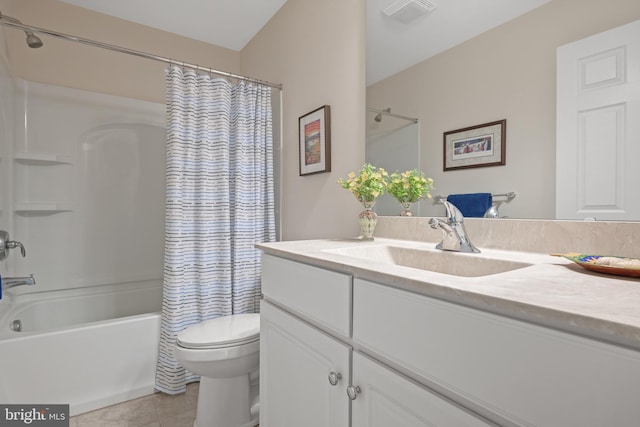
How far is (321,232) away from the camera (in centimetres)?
189

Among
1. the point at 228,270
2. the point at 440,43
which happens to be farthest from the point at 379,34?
the point at 228,270

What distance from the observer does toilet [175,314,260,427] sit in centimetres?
139

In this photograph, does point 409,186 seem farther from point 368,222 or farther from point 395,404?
point 395,404

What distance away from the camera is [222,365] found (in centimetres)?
142

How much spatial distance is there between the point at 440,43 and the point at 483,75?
26cm

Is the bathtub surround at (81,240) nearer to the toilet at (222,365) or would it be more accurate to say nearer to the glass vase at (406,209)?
the toilet at (222,365)

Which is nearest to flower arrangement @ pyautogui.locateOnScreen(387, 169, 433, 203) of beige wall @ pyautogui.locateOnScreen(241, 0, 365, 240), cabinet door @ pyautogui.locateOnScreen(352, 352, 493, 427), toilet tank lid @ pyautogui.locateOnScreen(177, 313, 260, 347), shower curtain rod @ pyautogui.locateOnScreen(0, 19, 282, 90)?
beige wall @ pyautogui.locateOnScreen(241, 0, 365, 240)

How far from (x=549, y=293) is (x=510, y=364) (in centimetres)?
14

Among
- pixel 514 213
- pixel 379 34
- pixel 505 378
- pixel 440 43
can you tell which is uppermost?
pixel 379 34

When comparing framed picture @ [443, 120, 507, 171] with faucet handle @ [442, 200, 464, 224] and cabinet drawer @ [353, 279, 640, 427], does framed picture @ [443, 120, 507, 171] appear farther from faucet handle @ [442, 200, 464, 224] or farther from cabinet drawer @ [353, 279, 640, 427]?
cabinet drawer @ [353, 279, 640, 427]

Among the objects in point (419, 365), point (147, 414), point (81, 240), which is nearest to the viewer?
point (419, 365)

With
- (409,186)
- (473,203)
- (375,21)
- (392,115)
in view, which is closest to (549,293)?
(473,203)

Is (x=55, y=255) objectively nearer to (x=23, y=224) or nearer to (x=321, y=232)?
(x=23, y=224)

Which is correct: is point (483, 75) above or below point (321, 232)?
above
